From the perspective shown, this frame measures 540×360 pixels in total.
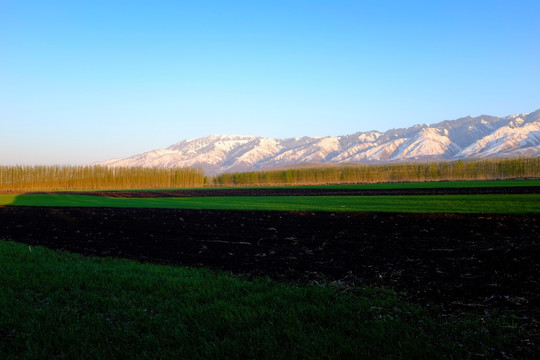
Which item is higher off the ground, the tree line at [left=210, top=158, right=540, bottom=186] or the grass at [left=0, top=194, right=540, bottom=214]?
the tree line at [left=210, top=158, right=540, bottom=186]

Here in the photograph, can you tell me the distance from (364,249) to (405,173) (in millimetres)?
80127

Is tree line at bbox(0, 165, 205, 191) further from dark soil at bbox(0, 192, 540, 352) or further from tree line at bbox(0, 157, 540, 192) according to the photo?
dark soil at bbox(0, 192, 540, 352)

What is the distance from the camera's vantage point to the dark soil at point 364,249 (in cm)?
702

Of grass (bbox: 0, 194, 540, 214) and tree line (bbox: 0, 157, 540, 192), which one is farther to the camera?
tree line (bbox: 0, 157, 540, 192)

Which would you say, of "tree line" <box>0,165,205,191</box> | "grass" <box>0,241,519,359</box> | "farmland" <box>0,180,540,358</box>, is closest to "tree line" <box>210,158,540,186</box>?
"tree line" <box>0,165,205,191</box>

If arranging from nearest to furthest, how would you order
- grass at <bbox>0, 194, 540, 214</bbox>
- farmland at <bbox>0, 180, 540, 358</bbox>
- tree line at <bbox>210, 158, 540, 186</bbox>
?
farmland at <bbox>0, 180, 540, 358</bbox> → grass at <bbox>0, 194, 540, 214</bbox> → tree line at <bbox>210, 158, 540, 186</bbox>

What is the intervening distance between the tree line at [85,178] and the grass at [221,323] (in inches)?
3131

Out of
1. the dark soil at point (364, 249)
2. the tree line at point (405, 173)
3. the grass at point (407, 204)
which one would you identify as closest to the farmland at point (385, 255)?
the dark soil at point (364, 249)

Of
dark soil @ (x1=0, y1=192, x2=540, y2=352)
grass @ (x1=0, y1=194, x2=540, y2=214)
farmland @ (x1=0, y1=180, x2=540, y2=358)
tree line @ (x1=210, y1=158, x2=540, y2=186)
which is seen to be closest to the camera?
farmland @ (x1=0, y1=180, x2=540, y2=358)

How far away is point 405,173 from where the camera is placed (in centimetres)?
8662

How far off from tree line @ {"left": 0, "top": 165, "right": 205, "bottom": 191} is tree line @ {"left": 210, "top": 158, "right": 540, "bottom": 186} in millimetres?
21077

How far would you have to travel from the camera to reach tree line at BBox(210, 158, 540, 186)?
245 feet

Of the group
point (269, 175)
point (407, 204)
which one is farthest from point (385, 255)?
point (269, 175)

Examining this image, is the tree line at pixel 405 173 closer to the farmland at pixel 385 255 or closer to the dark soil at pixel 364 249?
the farmland at pixel 385 255
